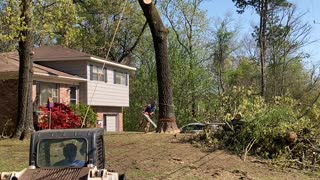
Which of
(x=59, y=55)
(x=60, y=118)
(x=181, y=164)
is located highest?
(x=59, y=55)

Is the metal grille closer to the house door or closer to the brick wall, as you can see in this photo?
the brick wall

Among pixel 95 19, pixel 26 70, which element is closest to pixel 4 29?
pixel 26 70

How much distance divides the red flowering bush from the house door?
9.17 m

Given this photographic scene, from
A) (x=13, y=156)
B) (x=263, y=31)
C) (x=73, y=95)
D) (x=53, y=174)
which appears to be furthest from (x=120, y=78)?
(x=53, y=174)

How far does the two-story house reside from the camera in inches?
1127

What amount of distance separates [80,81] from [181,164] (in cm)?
2099

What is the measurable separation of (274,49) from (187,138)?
3585 centimetres

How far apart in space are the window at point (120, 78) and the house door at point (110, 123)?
2.57 m

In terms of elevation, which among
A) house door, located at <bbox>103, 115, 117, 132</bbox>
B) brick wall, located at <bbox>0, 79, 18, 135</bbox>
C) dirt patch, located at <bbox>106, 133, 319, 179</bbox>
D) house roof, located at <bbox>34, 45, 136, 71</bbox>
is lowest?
dirt patch, located at <bbox>106, 133, 319, 179</bbox>

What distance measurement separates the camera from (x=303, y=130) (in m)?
13.2

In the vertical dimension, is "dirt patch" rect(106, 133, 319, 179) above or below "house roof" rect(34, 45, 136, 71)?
below

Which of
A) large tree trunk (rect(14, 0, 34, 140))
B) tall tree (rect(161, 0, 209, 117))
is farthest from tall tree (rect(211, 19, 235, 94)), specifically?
large tree trunk (rect(14, 0, 34, 140))

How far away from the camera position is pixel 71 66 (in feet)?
107

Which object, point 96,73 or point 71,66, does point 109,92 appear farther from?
point 71,66
